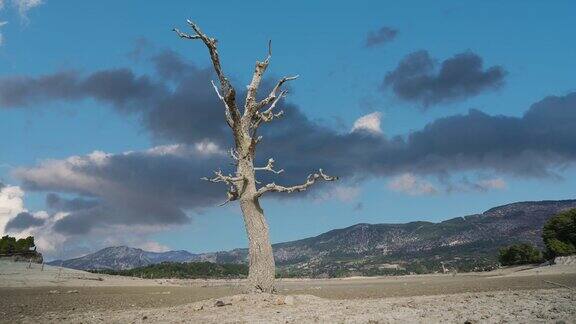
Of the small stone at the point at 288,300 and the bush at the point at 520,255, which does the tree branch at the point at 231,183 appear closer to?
the small stone at the point at 288,300

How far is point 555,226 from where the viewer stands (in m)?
78.9

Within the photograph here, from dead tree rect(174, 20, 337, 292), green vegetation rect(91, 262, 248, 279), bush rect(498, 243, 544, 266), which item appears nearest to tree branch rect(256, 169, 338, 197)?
dead tree rect(174, 20, 337, 292)

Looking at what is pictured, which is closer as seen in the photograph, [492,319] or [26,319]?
[492,319]

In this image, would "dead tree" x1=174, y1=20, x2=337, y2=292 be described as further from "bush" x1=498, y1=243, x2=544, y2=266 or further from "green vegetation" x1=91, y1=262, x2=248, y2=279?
"green vegetation" x1=91, y1=262, x2=248, y2=279

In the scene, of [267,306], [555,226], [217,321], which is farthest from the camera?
Answer: [555,226]

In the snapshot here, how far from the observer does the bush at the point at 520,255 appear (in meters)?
85.9

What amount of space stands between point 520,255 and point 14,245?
3620 inches

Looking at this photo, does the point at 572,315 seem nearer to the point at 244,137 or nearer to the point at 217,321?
the point at 217,321

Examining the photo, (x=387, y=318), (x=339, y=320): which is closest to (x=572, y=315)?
(x=387, y=318)

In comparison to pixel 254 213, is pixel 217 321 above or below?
below

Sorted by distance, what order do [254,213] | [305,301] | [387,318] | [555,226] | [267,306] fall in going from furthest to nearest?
[555,226]
[254,213]
[305,301]
[267,306]
[387,318]

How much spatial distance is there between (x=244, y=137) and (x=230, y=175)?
1.56 metres

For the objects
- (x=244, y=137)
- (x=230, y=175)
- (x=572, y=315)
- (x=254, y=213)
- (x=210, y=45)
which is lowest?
(x=572, y=315)

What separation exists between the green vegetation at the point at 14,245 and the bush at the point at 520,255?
87.8 meters
